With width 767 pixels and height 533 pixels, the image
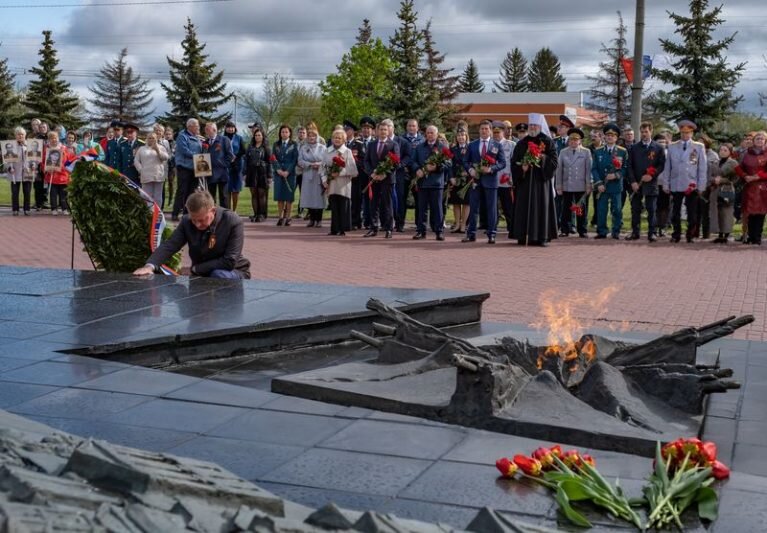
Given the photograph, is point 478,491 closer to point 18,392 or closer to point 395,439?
point 395,439

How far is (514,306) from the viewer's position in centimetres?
941

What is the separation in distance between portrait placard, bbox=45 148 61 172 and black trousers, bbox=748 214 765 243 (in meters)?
14.3

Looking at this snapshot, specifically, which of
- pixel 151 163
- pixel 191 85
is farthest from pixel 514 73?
pixel 151 163

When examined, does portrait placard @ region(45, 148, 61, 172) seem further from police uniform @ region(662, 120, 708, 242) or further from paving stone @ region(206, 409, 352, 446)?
paving stone @ region(206, 409, 352, 446)

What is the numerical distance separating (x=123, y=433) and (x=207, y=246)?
14.5 feet

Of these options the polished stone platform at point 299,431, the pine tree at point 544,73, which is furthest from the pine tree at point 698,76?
the pine tree at point 544,73

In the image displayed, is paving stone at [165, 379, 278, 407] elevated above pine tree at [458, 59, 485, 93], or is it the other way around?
pine tree at [458, 59, 485, 93]

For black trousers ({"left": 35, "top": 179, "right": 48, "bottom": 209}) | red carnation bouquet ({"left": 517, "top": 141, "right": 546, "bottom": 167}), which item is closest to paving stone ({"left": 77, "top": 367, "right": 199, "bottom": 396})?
red carnation bouquet ({"left": 517, "top": 141, "right": 546, "bottom": 167})

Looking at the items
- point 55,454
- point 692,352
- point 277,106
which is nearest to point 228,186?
point 692,352

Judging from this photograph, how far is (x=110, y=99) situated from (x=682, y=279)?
70387 mm

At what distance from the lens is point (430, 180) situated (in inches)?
680

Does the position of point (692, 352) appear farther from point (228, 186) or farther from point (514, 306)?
point (228, 186)

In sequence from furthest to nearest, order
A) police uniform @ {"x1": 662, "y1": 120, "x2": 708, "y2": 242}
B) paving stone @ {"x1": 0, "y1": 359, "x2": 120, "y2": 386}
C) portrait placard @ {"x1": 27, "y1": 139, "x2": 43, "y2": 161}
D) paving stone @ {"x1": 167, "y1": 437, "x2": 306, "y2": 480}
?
portrait placard @ {"x1": 27, "y1": 139, "x2": 43, "y2": 161} < police uniform @ {"x1": 662, "y1": 120, "x2": 708, "y2": 242} < paving stone @ {"x1": 0, "y1": 359, "x2": 120, "y2": 386} < paving stone @ {"x1": 167, "y1": 437, "x2": 306, "y2": 480}

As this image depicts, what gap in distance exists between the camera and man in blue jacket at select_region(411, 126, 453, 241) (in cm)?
1714
